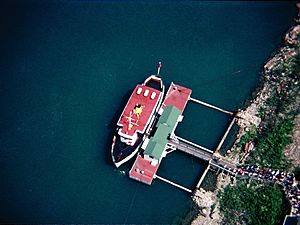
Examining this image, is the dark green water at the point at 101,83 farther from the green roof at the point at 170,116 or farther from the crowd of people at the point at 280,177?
the crowd of people at the point at 280,177

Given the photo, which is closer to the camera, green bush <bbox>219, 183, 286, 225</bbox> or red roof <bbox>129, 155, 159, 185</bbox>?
green bush <bbox>219, 183, 286, 225</bbox>

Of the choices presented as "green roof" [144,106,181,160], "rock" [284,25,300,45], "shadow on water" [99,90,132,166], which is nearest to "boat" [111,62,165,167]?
"green roof" [144,106,181,160]

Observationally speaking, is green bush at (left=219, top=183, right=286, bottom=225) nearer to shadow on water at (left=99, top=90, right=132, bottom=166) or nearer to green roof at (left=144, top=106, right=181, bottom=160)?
green roof at (left=144, top=106, right=181, bottom=160)

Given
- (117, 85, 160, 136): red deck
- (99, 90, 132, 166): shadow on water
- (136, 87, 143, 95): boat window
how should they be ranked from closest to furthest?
(117, 85, 160, 136): red deck, (99, 90, 132, 166): shadow on water, (136, 87, 143, 95): boat window

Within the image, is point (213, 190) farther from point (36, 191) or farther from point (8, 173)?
point (8, 173)

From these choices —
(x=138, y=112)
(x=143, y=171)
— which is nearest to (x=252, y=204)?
(x=143, y=171)

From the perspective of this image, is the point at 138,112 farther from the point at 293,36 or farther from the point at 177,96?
the point at 293,36

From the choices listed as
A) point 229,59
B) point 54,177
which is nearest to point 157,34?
point 229,59
